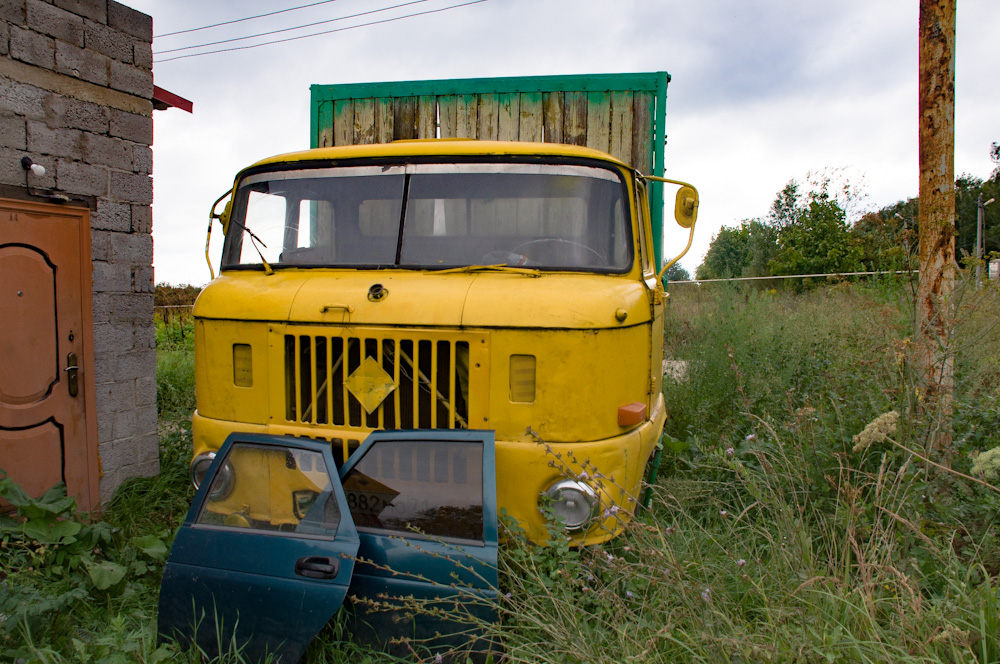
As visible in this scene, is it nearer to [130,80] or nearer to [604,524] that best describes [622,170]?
[604,524]

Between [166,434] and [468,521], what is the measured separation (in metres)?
4.21

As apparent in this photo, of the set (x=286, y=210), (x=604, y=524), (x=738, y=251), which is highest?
(x=738, y=251)

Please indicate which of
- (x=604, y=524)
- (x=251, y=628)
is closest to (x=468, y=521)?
(x=604, y=524)

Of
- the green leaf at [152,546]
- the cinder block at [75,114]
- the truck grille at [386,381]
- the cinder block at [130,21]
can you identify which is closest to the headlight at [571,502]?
the truck grille at [386,381]

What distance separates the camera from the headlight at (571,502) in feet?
8.87

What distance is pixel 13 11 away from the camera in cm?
399

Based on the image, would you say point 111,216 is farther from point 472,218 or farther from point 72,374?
point 472,218

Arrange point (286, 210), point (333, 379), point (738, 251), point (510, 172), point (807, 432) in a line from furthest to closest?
1. point (738, 251)
2. point (807, 432)
3. point (286, 210)
4. point (510, 172)
5. point (333, 379)

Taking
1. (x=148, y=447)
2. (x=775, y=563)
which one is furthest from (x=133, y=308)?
(x=775, y=563)

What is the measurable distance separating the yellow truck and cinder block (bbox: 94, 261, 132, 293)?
1458 mm

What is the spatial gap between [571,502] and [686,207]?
1.79 metres

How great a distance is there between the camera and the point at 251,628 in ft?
8.07

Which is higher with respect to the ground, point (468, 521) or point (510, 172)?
point (510, 172)

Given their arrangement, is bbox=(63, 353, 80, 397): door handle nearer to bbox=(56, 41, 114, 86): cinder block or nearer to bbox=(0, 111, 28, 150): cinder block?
bbox=(0, 111, 28, 150): cinder block
